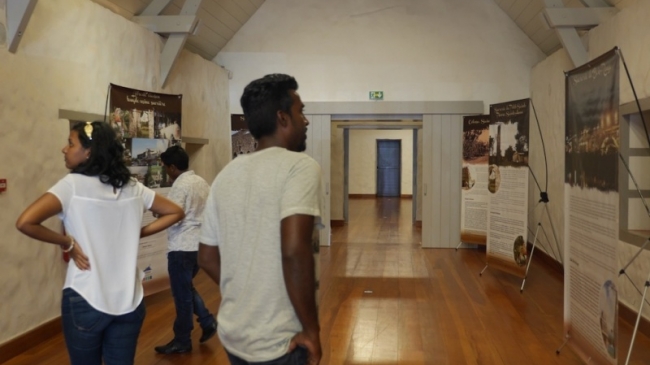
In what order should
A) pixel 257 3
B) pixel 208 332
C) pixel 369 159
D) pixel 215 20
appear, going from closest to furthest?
pixel 208 332 < pixel 215 20 < pixel 257 3 < pixel 369 159

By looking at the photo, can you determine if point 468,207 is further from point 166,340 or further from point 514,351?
point 166,340

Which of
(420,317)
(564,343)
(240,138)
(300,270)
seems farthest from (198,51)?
(300,270)

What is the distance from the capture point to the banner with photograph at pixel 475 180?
364 inches

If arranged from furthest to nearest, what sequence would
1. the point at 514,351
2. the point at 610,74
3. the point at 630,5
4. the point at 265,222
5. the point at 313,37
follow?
the point at 313,37
the point at 630,5
the point at 514,351
the point at 610,74
the point at 265,222

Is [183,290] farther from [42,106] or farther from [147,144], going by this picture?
[147,144]

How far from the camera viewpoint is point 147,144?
236 inches

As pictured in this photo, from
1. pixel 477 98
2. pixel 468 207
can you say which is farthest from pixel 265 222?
pixel 477 98

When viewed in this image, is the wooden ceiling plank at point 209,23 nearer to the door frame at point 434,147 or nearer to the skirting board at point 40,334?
the door frame at point 434,147

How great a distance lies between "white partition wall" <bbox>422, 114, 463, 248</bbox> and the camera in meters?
9.98

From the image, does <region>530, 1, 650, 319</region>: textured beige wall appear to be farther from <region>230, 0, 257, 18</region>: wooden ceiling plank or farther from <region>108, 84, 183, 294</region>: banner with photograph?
<region>230, 0, 257, 18</region>: wooden ceiling plank

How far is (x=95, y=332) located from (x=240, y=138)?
779 cm

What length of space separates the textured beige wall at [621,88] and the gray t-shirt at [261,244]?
15.0 feet

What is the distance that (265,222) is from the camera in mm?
1637

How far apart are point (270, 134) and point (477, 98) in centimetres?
868
